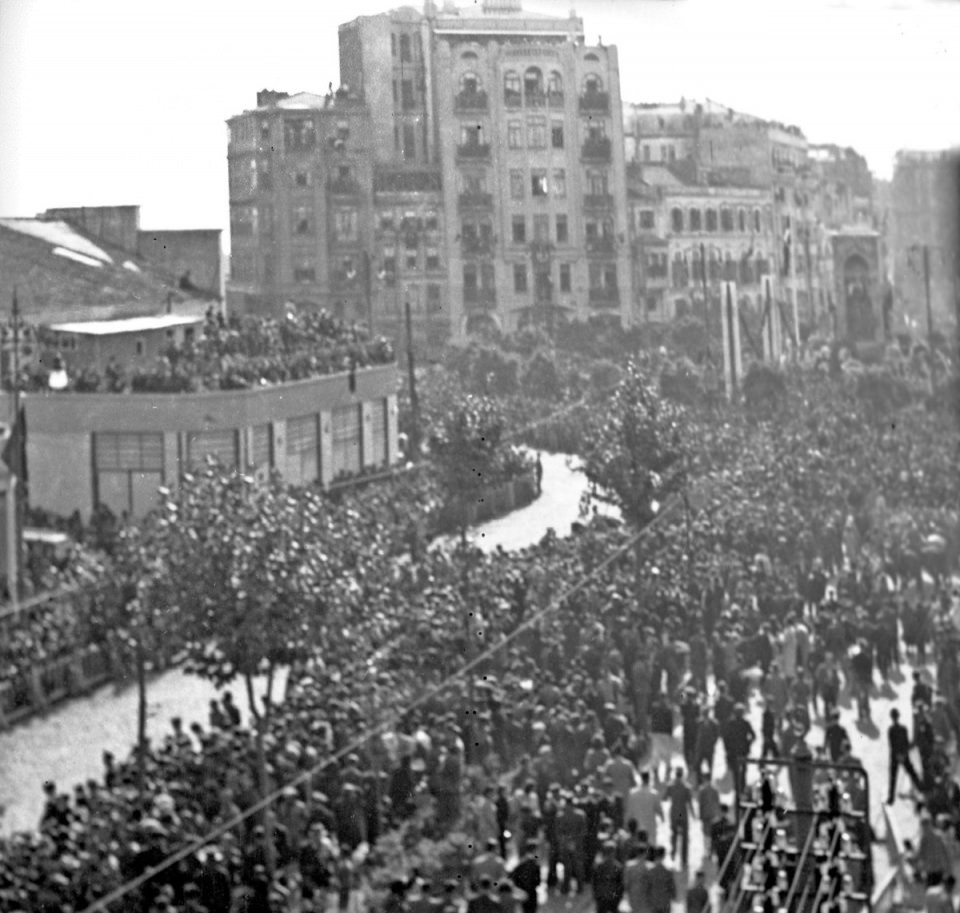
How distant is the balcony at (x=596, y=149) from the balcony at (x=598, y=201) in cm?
7

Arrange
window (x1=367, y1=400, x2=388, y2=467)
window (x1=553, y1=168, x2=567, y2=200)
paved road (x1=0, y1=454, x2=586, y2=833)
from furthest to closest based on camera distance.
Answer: window (x1=553, y1=168, x2=567, y2=200), window (x1=367, y1=400, x2=388, y2=467), paved road (x1=0, y1=454, x2=586, y2=833)

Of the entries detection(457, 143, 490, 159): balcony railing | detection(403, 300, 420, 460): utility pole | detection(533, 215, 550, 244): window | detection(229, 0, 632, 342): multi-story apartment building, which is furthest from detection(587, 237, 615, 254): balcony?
detection(403, 300, 420, 460): utility pole

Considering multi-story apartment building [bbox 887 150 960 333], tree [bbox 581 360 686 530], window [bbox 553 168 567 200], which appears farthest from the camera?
multi-story apartment building [bbox 887 150 960 333]

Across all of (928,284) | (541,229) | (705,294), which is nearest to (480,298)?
(541,229)

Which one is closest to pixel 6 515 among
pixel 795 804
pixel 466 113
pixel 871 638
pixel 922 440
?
pixel 466 113

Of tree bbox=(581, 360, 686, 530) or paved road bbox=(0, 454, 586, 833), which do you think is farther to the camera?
tree bbox=(581, 360, 686, 530)

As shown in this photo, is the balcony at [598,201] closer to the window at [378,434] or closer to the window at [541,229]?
the window at [541,229]

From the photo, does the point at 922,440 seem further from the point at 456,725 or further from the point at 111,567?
the point at 111,567

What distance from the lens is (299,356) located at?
311cm

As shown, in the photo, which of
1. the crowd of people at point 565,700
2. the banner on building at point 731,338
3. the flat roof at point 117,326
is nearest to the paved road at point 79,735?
the crowd of people at point 565,700

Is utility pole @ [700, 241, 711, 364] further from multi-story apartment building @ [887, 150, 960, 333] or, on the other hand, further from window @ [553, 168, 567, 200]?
multi-story apartment building @ [887, 150, 960, 333]

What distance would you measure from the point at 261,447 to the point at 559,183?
1005 millimetres

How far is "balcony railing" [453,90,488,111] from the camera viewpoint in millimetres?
3480

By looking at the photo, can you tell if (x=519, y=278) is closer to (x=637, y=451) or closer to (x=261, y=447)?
(x=637, y=451)
